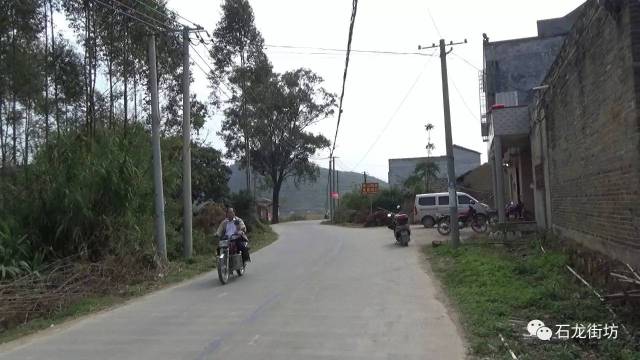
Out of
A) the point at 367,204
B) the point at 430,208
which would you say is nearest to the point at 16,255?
the point at 430,208

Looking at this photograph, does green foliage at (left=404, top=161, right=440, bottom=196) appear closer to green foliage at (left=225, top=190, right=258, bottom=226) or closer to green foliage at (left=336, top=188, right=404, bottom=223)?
green foliage at (left=336, top=188, right=404, bottom=223)

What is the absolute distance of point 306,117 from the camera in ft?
200

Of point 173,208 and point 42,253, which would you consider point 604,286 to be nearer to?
point 42,253

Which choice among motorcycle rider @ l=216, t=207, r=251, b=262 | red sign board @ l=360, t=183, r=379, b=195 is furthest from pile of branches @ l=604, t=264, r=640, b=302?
red sign board @ l=360, t=183, r=379, b=195

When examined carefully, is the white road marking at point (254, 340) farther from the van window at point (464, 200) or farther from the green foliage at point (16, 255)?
the van window at point (464, 200)

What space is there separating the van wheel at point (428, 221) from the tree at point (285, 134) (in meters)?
24.3

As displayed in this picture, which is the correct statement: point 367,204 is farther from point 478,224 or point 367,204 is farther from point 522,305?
point 522,305

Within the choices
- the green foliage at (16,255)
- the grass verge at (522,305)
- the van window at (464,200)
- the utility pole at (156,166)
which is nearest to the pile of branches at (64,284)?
the green foliage at (16,255)

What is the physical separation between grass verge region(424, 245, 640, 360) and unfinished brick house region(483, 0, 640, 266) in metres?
1.11

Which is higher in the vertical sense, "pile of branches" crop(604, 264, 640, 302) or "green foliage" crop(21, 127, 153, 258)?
"green foliage" crop(21, 127, 153, 258)

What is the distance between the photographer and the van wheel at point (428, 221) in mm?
33625

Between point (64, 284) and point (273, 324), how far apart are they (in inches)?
208

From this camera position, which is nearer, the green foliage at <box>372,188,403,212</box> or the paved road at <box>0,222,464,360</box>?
the paved road at <box>0,222,464,360</box>

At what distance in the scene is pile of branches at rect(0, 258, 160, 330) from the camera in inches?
406
